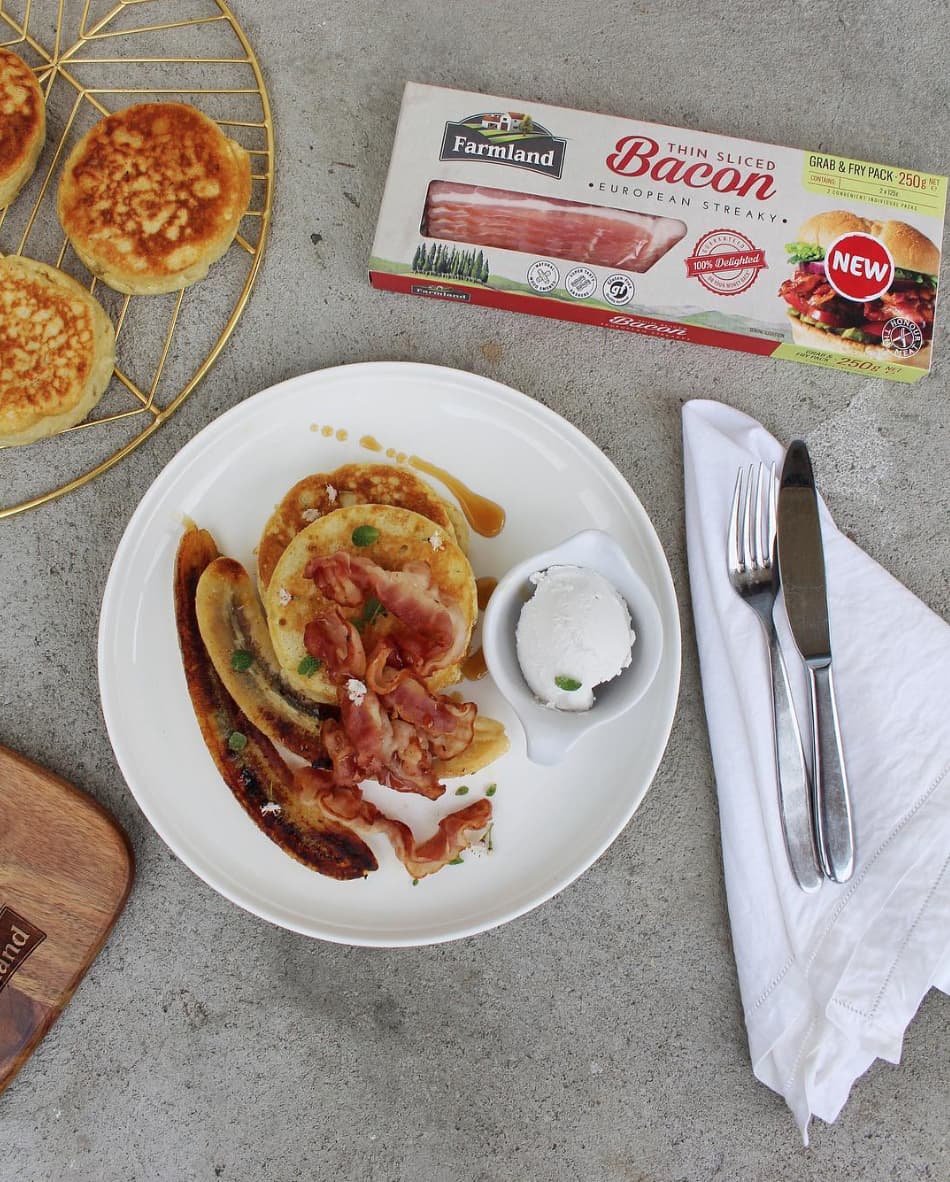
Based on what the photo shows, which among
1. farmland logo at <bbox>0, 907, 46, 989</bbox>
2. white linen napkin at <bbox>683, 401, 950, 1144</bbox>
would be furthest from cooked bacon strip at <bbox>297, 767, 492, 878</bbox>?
farmland logo at <bbox>0, 907, 46, 989</bbox>

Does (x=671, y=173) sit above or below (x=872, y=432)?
above

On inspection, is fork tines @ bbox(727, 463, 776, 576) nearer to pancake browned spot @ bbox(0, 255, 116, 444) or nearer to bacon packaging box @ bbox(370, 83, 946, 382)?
bacon packaging box @ bbox(370, 83, 946, 382)

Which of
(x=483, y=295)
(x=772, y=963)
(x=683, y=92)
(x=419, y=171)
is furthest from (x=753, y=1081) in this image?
(x=683, y=92)

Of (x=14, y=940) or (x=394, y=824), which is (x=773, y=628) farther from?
(x=14, y=940)

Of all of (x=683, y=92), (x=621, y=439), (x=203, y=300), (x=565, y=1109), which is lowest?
(x=565, y=1109)

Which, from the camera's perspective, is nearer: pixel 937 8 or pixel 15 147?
pixel 15 147

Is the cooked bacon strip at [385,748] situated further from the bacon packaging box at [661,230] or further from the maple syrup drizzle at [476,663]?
the bacon packaging box at [661,230]

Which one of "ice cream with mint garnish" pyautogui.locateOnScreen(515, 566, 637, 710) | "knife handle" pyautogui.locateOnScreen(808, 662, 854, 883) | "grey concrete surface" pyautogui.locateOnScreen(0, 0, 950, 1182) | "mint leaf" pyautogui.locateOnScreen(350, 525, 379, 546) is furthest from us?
"grey concrete surface" pyautogui.locateOnScreen(0, 0, 950, 1182)

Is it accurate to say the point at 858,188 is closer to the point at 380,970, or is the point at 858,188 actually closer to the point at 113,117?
the point at 113,117
